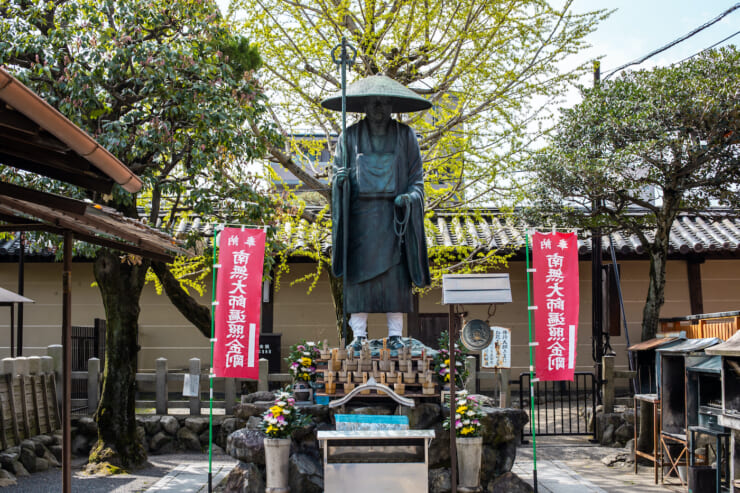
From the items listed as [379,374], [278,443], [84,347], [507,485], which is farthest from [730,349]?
[84,347]

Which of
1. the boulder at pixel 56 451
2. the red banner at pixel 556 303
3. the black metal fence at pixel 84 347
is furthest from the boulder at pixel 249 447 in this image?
the black metal fence at pixel 84 347

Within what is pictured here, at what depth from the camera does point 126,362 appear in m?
10.9

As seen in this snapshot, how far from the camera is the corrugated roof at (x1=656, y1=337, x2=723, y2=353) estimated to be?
31.4 ft

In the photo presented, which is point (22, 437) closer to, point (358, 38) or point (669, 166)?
point (358, 38)

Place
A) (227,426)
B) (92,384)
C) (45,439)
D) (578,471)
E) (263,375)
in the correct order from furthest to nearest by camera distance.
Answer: (263,375) → (92,384) → (227,426) → (45,439) → (578,471)

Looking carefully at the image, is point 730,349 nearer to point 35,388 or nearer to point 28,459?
point 28,459

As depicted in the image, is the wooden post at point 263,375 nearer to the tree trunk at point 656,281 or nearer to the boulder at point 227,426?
the boulder at point 227,426

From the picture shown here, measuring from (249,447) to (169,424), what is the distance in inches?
232

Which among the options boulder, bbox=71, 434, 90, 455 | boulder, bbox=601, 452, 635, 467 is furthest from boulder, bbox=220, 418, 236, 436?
boulder, bbox=601, 452, 635, 467

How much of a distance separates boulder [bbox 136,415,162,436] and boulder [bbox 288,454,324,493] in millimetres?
6247

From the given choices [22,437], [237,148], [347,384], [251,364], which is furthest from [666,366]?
[22,437]

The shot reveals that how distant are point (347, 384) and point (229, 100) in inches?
169

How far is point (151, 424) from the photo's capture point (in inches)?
500

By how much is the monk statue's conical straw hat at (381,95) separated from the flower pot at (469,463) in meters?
3.97
